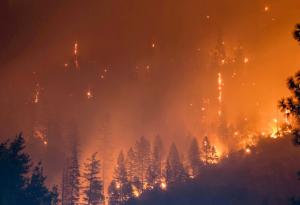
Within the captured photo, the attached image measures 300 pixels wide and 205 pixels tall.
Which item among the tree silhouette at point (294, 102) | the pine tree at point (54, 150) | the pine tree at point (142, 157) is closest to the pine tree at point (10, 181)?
the tree silhouette at point (294, 102)

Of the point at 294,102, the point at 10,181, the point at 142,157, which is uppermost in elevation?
the point at 142,157

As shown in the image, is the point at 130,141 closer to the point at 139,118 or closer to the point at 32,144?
the point at 139,118

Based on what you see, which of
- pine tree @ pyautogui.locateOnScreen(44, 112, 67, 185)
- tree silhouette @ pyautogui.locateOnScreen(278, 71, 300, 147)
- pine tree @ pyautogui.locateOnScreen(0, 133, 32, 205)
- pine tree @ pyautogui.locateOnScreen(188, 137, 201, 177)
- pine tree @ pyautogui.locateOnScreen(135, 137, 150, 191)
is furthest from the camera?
pine tree @ pyautogui.locateOnScreen(44, 112, 67, 185)

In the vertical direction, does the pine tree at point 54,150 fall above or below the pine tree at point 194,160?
above

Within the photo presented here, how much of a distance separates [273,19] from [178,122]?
80.8m

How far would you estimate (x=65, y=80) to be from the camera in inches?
5305

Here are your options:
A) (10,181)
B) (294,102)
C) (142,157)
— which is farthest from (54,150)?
(294,102)

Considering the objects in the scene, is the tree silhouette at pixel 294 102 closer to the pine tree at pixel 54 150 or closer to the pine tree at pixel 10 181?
the pine tree at pixel 10 181

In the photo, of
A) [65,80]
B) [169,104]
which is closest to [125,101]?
[169,104]

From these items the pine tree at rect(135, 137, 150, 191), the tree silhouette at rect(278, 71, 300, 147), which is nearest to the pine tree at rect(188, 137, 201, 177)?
the pine tree at rect(135, 137, 150, 191)

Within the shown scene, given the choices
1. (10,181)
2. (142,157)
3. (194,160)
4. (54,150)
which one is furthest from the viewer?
(54,150)

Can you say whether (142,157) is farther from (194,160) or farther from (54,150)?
(54,150)

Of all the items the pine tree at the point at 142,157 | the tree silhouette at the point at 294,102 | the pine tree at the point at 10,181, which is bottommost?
the pine tree at the point at 10,181

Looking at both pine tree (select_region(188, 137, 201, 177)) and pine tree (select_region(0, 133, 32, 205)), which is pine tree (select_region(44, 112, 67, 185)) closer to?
pine tree (select_region(188, 137, 201, 177))
